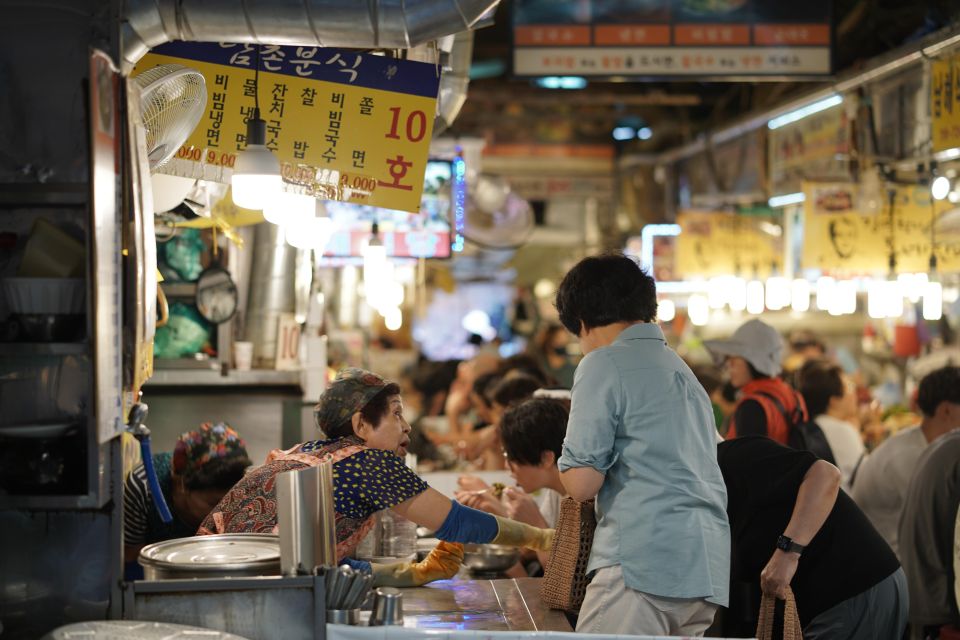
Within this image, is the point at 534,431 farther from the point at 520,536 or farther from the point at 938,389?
the point at 938,389

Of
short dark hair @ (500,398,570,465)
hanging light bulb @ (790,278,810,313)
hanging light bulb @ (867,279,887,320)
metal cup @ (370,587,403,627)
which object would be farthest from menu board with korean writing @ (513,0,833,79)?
metal cup @ (370,587,403,627)

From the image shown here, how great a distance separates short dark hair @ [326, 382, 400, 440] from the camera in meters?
4.39

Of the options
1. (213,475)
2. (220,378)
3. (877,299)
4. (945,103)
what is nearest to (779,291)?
(877,299)

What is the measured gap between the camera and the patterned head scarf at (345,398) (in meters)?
4.38

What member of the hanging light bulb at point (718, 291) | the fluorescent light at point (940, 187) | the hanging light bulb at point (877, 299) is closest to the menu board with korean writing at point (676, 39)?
the fluorescent light at point (940, 187)

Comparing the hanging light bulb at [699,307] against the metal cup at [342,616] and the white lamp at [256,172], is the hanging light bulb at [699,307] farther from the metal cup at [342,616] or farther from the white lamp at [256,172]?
the metal cup at [342,616]

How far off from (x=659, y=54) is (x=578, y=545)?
5.03m

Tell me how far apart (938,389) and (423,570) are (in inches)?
137

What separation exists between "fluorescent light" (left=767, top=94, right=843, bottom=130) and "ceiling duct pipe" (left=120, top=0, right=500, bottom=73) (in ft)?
24.7

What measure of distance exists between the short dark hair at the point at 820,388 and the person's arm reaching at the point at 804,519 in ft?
14.0

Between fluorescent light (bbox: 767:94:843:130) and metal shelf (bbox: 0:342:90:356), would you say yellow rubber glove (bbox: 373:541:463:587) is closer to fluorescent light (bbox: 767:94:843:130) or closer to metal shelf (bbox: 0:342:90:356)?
metal shelf (bbox: 0:342:90:356)

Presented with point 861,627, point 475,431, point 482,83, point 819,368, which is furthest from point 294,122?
point 482,83

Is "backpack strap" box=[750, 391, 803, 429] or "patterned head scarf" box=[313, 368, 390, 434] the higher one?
"patterned head scarf" box=[313, 368, 390, 434]

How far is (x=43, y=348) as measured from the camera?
3010 millimetres
